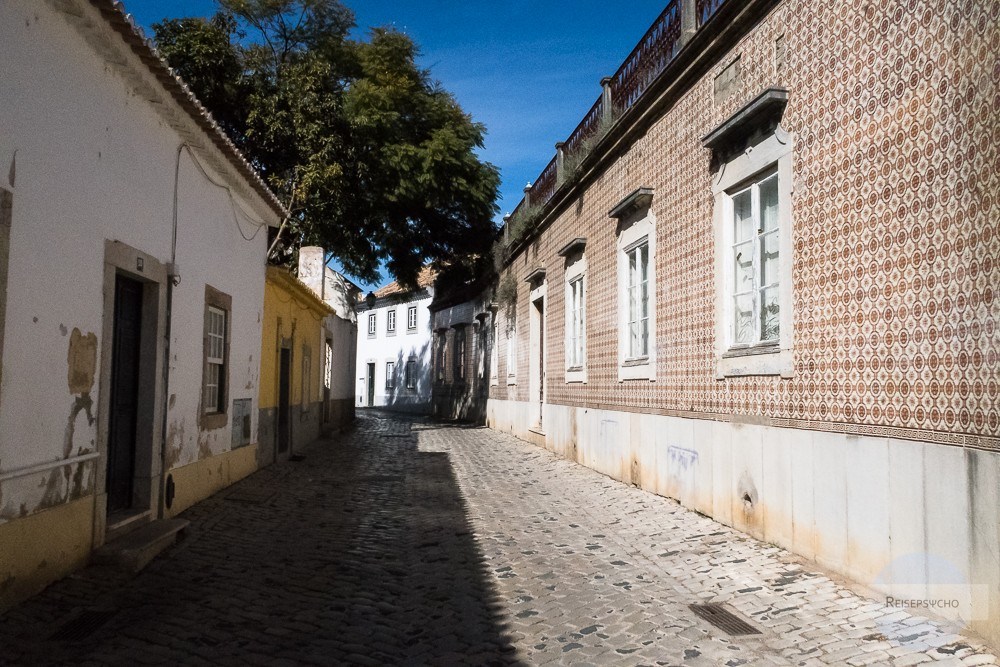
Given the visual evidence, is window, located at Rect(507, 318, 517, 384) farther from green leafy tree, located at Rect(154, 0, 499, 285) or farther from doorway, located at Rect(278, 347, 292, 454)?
doorway, located at Rect(278, 347, 292, 454)

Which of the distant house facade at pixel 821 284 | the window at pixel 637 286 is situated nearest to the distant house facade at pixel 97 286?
the window at pixel 637 286

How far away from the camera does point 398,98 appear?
16.8 m

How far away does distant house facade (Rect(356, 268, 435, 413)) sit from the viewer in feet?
106

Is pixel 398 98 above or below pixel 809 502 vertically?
above

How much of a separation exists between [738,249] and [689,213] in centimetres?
99

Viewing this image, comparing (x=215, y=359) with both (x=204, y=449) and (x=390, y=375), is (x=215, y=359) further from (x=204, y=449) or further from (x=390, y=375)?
(x=390, y=375)

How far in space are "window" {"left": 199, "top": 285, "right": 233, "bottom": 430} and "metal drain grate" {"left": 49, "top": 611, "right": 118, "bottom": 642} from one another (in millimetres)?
3691

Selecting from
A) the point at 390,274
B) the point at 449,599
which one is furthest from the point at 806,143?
the point at 390,274

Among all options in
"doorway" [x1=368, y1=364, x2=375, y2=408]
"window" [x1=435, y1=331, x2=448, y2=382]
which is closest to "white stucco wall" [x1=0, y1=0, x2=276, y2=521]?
"window" [x1=435, y1=331, x2=448, y2=382]

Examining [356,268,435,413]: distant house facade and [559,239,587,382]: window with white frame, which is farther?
[356,268,435,413]: distant house facade

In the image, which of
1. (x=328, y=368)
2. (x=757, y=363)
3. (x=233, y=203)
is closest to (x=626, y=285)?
(x=757, y=363)

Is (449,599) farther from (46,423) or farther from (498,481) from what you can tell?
(498,481)

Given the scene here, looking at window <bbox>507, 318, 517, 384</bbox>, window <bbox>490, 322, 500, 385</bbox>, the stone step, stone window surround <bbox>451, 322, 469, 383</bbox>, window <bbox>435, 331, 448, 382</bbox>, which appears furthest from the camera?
window <bbox>435, 331, 448, 382</bbox>

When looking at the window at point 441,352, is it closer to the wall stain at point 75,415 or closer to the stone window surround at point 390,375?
the stone window surround at point 390,375
